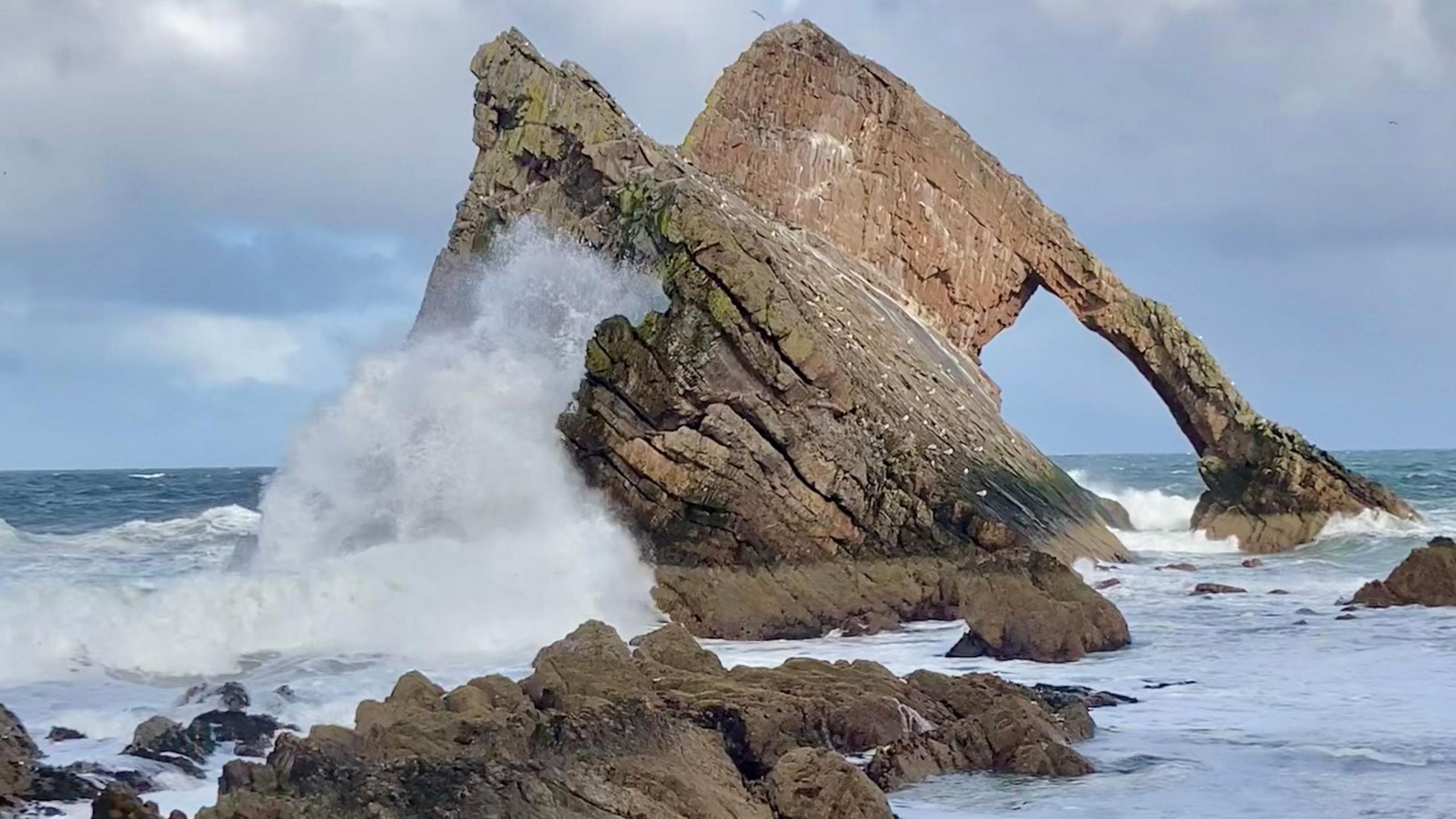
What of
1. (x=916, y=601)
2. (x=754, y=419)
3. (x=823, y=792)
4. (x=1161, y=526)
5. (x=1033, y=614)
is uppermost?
(x=754, y=419)

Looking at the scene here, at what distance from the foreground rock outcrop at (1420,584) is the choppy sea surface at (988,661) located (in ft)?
1.03

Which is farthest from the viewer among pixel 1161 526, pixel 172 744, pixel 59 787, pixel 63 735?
pixel 1161 526

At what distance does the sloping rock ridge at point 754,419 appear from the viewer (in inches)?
782

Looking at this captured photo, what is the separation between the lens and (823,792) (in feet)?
29.0

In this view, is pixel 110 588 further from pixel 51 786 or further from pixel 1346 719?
pixel 1346 719

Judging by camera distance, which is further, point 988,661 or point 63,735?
point 988,661

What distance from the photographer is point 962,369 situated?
97.1 feet

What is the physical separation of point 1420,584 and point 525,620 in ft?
34.7

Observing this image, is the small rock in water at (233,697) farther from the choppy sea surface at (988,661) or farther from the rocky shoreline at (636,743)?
the rocky shoreline at (636,743)

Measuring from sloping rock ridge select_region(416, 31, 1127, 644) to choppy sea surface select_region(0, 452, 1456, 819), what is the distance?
1.37 meters

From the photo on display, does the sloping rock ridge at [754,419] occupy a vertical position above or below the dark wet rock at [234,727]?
above

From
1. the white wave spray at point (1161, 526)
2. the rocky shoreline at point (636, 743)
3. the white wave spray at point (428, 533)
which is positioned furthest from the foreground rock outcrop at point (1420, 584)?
the white wave spray at point (1161, 526)

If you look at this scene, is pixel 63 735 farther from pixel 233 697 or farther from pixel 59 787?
pixel 59 787

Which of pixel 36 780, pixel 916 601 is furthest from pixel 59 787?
pixel 916 601
